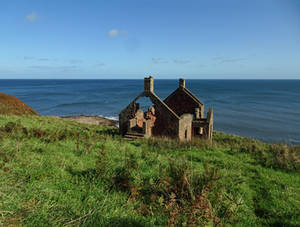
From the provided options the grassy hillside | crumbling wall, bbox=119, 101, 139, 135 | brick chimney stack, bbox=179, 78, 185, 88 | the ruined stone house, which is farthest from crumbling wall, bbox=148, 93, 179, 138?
the grassy hillside

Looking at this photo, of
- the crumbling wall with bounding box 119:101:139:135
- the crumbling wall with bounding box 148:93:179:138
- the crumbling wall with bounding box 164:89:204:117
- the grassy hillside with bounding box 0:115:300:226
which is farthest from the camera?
the crumbling wall with bounding box 164:89:204:117

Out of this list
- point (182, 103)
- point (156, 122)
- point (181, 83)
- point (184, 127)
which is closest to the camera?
point (184, 127)

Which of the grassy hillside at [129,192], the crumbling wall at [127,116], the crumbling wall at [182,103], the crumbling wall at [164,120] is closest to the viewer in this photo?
the grassy hillside at [129,192]

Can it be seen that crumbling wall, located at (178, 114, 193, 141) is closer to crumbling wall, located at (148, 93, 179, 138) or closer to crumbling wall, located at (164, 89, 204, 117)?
crumbling wall, located at (148, 93, 179, 138)

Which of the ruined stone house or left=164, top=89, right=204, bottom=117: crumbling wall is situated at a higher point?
left=164, top=89, right=204, bottom=117: crumbling wall

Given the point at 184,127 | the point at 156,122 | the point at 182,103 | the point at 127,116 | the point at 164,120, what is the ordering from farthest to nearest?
1. the point at 182,103
2. the point at 127,116
3. the point at 156,122
4. the point at 184,127
5. the point at 164,120

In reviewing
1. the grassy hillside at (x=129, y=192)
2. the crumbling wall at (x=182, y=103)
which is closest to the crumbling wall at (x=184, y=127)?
the crumbling wall at (x=182, y=103)

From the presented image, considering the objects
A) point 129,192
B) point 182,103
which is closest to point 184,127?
point 182,103

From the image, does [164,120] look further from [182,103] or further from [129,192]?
[129,192]

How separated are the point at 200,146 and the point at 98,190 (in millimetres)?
8095

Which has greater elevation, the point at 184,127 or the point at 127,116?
the point at 127,116

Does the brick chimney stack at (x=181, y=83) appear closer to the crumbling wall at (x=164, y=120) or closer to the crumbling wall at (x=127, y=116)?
the crumbling wall at (x=164, y=120)

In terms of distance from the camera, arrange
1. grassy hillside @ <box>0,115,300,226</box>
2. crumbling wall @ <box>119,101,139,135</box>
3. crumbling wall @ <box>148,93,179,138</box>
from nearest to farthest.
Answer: grassy hillside @ <box>0,115,300,226</box>, crumbling wall @ <box>148,93,179,138</box>, crumbling wall @ <box>119,101,139,135</box>

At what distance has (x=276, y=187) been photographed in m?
6.87
